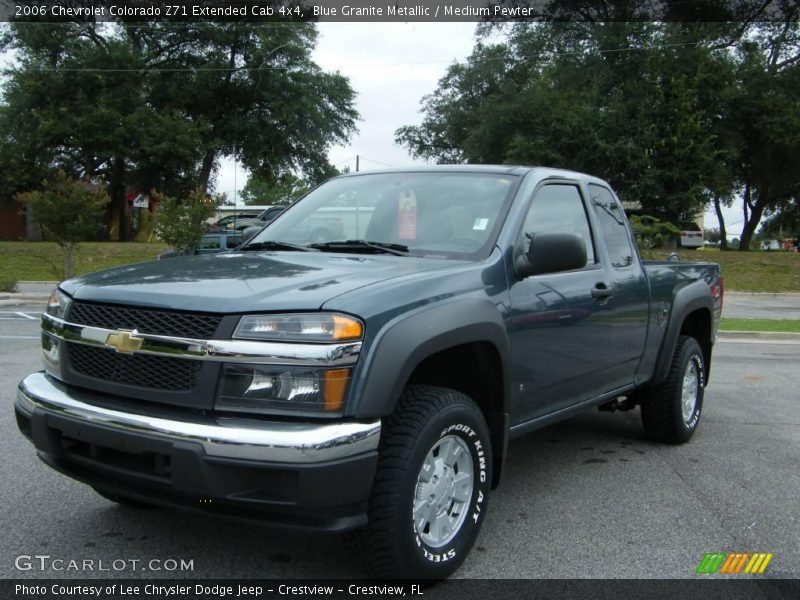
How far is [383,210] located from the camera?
14.1 feet

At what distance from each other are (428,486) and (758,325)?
11.9 metres

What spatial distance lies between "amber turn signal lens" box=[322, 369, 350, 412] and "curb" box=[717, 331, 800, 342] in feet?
35.6

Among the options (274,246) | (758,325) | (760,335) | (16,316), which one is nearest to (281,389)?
(274,246)

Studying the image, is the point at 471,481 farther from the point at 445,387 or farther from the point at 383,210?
the point at 383,210

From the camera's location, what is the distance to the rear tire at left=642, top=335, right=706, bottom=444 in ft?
17.8

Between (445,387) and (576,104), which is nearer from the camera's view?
(445,387)

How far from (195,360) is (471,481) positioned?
134 centimetres

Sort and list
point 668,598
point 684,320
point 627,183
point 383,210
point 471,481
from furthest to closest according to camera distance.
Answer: point 627,183, point 684,320, point 383,210, point 471,481, point 668,598

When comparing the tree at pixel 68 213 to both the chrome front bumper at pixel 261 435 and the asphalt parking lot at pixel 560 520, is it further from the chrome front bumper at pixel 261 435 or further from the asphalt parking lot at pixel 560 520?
the chrome front bumper at pixel 261 435

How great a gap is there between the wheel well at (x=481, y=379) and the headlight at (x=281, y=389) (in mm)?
758

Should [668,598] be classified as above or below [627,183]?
below

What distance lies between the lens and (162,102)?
3419 cm

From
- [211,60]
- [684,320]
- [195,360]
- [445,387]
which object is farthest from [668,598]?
[211,60]

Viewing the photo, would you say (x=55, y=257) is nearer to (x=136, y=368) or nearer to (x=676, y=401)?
(x=676, y=401)
